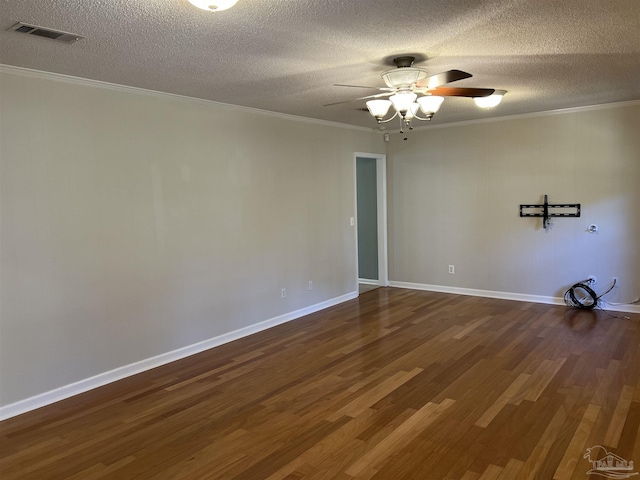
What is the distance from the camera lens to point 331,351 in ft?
14.7

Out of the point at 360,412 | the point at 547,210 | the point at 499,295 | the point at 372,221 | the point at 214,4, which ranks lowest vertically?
the point at 360,412

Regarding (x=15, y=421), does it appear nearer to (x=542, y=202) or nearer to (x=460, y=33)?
(x=460, y=33)

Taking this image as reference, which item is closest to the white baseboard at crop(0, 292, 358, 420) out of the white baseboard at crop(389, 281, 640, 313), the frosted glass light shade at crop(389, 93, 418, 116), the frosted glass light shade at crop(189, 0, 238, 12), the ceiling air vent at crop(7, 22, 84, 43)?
the white baseboard at crop(389, 281, 640, 313)

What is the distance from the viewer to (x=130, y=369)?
4.02 metres

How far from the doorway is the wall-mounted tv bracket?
2.04m

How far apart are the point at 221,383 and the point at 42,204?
6.24 feet

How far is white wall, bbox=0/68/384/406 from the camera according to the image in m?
3.35

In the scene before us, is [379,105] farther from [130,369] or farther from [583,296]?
[583,296]

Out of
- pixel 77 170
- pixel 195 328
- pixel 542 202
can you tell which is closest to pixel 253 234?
pixel 195 328

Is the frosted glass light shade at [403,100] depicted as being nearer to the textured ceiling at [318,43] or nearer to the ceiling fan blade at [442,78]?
the ceiling fan blade at [442,78]

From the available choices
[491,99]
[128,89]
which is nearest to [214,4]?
[128,89]

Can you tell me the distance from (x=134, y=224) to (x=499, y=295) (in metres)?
4.74

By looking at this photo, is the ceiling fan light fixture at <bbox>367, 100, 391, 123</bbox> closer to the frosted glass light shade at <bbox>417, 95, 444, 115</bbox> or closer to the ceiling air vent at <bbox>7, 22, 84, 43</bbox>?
the frosted glass light shade at <bbox>417, 95, 444, 115</bbox>

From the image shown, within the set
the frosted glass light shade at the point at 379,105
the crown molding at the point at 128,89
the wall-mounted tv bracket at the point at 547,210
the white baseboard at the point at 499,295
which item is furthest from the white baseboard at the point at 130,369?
the wall-mounted tv bracket at the point at 547,210
